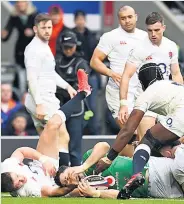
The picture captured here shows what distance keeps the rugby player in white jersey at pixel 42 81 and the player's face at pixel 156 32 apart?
1.66 meters

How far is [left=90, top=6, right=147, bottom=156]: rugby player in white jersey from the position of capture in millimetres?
15961

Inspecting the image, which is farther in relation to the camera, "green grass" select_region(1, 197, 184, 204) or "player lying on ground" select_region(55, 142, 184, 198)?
"player lying on ground" select_region(55, 142, 184, 198)

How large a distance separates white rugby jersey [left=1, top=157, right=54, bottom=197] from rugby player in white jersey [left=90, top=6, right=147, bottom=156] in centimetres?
263

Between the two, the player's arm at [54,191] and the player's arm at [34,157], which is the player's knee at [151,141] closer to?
the player's arm at [54,191]

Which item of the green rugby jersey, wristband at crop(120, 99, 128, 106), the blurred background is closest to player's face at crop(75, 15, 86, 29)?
the blurred background

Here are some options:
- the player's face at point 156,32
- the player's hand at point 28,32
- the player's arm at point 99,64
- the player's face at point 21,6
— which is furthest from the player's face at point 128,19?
the player's face at point 21,6

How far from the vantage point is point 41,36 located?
53.1ft

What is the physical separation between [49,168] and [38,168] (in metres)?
0.12

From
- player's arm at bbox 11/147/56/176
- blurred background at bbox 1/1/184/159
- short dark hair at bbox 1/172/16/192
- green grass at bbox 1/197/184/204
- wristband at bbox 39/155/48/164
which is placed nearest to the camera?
green grass at bbox 1/197/184/204

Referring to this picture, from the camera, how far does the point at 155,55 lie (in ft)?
49.4

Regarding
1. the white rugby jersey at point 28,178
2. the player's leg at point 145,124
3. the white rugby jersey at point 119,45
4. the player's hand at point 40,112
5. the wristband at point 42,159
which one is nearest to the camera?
the white rugby jersey at point 28,178

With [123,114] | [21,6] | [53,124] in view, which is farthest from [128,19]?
[21,6]

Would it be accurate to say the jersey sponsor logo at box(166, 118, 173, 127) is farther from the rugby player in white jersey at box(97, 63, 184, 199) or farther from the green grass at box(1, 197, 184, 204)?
the green grass at box(1, 197, 184, 204)

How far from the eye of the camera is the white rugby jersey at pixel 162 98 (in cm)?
1274
